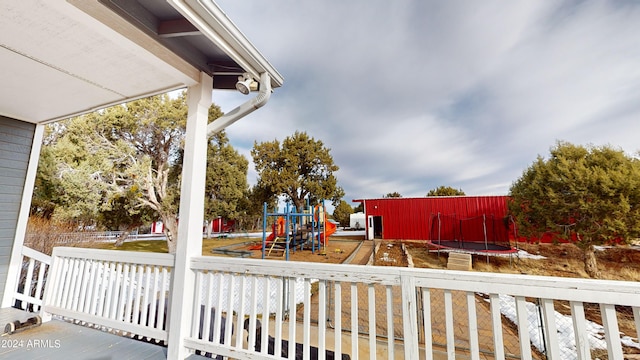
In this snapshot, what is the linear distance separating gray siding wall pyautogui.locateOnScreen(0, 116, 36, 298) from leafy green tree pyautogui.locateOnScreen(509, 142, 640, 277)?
15.0m

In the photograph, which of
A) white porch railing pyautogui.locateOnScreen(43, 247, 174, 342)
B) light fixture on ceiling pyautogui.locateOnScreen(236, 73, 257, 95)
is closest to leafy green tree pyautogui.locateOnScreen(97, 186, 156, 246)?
white porch railing pyautogui.locateOnScreen(43, 247, 174, 342)

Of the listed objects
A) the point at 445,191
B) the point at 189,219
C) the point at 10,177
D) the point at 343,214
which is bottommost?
the point at 189,219

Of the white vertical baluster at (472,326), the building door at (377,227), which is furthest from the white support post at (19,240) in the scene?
the building door at (377,227)

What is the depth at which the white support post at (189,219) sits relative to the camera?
209 cm

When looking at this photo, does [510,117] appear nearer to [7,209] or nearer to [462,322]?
[462,322]

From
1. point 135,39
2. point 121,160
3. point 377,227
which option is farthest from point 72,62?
point 377,227

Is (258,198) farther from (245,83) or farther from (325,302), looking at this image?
(325,302)

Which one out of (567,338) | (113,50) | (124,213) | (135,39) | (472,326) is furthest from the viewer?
(124,213)

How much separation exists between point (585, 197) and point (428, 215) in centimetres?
792

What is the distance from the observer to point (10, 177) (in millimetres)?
3256

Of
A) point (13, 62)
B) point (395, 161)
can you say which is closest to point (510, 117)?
point (395, 161)

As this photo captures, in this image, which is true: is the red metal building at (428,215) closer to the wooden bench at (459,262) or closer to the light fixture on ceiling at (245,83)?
the wooden bench at (459,262)

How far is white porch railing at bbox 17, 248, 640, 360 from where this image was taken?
119 centimetres

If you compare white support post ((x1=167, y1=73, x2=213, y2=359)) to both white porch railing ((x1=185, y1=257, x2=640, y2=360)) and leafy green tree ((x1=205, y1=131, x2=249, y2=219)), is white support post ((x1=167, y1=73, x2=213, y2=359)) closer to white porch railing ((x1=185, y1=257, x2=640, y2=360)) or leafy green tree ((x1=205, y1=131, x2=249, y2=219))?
white porch railing ((x1=185, y1=257, x2=640, y2=360))
